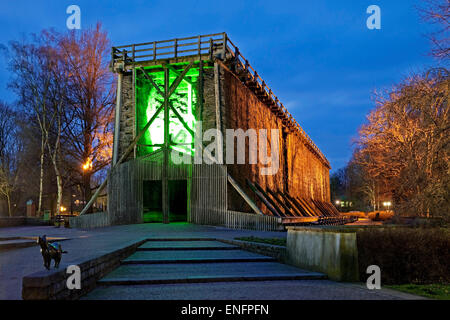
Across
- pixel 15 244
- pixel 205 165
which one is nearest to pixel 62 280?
pixel 15 244

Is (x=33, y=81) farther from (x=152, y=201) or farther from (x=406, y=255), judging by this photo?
(x=406, y=255)

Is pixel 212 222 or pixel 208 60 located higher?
pixel 208 60

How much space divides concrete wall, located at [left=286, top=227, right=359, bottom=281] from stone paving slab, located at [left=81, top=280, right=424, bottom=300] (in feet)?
1.20

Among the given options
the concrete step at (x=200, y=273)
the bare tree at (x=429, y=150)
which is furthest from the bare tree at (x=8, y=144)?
the bare tree at (x=429, y=150)

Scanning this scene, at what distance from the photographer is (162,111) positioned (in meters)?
22.7

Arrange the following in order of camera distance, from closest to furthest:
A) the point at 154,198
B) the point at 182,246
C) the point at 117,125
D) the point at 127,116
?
1. the point at 182,246
2. the point at 117,125
3. the point at 127,116
4. the point at 154,198

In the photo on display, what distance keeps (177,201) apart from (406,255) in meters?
19.3

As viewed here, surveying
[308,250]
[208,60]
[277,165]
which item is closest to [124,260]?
[308,250]

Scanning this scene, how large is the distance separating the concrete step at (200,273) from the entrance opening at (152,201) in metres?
14.6

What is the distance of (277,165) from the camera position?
31953 mm

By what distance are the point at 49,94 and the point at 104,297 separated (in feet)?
78.2

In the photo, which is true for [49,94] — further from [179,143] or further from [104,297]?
[104,297]

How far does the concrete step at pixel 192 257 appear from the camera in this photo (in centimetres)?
930

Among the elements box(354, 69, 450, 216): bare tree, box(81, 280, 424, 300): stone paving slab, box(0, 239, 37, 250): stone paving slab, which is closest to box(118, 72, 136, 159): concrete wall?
box(0, 239, 37, 250): stone paving slab
